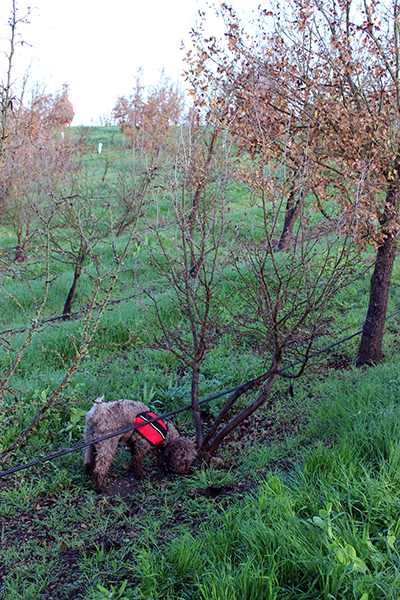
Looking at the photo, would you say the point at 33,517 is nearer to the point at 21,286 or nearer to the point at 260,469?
the point at 260,469

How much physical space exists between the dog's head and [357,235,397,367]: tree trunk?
9.11ft

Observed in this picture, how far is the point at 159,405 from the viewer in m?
5.11

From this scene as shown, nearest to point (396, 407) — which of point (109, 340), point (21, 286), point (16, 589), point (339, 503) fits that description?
point (339, 503)

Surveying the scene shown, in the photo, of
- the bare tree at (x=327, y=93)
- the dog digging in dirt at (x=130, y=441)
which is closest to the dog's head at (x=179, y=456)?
the dog digging in dirt at (x=130, y=441)

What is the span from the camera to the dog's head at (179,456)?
370 centimetres

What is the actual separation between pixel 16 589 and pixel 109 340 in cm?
461

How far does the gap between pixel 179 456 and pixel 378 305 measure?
3.16 metres

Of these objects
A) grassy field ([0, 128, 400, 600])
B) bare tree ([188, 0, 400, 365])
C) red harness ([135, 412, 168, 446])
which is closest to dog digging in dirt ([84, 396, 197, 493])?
red harness ([135, 412, 168, 446])

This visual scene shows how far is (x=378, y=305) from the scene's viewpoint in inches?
206

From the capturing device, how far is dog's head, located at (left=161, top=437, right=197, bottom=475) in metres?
3.70

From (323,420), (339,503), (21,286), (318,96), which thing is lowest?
(21,286)

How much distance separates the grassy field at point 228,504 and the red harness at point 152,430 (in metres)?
0.39

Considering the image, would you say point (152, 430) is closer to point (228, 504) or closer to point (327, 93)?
point (228, 504)

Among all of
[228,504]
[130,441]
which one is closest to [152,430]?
[130,441]
